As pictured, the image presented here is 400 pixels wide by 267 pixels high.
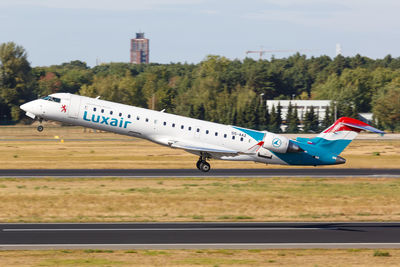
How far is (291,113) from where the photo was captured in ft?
392

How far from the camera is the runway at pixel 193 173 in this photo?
44.8m

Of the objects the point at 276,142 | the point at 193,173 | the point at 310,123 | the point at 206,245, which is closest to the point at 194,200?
the point at 276,142

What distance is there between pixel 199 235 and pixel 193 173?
2187 cm

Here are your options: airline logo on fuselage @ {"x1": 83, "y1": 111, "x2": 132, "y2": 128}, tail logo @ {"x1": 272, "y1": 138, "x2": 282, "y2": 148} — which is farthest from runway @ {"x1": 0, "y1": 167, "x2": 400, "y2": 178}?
airline logo on fuselage @ {"x1": 83, "y1": 111, "x2": 132, "y2": 128}

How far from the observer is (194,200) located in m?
33.4

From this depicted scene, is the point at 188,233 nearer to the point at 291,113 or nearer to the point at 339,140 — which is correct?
the point at 339,140

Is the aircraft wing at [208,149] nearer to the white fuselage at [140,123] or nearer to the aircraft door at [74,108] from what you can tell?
the white fuselage at [140,123]

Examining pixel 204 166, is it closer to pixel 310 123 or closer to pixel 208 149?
pixel 208 149

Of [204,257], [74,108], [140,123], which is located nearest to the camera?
[204,257]

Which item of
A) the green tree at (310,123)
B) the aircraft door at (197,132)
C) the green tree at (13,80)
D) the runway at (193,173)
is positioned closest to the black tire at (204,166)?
the runway at (193,173)

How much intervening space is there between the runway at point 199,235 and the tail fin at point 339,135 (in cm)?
1488

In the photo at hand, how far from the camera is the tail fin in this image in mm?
41594

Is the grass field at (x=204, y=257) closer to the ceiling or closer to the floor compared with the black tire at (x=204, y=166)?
closer to the floor

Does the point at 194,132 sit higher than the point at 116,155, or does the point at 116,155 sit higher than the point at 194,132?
the point at 194,132
